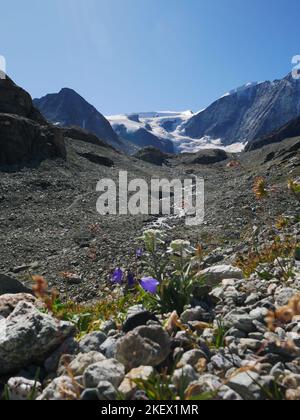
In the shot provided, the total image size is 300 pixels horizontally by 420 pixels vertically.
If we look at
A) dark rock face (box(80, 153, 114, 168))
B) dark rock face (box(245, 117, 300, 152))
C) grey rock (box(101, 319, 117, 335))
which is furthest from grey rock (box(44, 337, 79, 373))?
dark rock face (box(245, 117, 300, 152))

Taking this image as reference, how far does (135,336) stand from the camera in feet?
11.1

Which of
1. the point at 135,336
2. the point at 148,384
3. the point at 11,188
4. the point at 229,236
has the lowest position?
the point at 148,384

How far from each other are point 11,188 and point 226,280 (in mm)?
24393

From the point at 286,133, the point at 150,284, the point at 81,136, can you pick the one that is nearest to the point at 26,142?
the point at 150,284

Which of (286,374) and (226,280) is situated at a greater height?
(226,280)

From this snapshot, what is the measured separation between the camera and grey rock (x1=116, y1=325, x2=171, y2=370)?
327 cm

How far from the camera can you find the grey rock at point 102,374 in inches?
116

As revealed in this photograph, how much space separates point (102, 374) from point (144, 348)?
0.43 m

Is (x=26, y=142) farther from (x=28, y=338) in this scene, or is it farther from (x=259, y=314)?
(x=259, y=314)

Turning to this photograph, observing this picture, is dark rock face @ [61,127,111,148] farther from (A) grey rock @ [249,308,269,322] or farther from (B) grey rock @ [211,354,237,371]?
(B) grey rock @ [211,354,237,371]

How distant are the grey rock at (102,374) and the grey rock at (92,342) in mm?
731

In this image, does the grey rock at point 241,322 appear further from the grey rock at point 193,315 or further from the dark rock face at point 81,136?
the dark rock face at point 81,136
